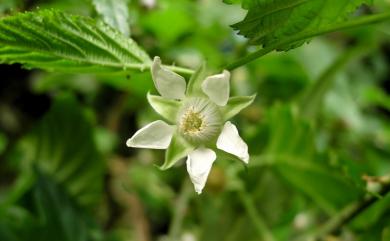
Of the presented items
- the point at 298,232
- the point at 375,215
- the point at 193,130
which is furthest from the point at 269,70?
the point at 193,130

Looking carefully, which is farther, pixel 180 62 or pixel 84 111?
pixel 180 62

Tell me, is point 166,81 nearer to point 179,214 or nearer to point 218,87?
point 218,87

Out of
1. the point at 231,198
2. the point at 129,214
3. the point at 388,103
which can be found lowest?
the point at 129,214

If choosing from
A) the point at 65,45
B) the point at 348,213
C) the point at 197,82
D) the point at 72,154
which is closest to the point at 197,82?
the point at 197,82

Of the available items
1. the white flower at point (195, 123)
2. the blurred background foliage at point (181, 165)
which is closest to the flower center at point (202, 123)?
the white flower at point (195, 123)

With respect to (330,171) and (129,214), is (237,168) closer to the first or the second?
(330,171)

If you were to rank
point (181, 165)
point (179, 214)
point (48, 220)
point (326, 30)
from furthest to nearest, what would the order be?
point (181, 165) → point (179, 214) → point (48, 220) → point (326, 30)
